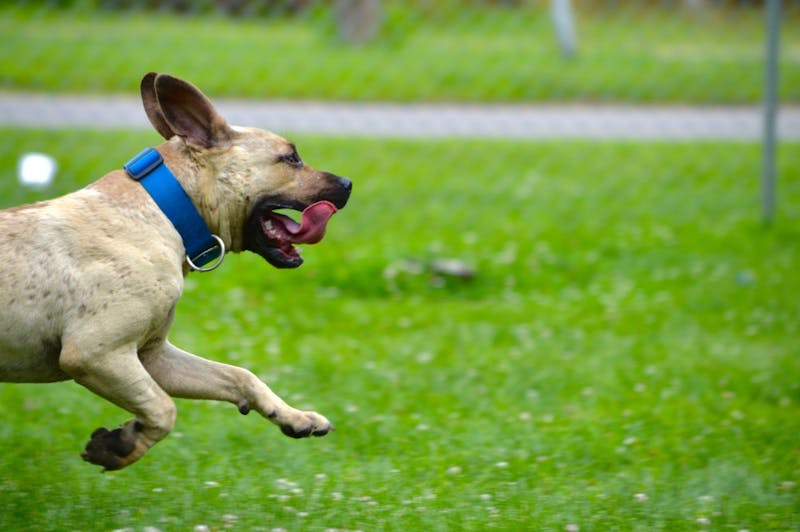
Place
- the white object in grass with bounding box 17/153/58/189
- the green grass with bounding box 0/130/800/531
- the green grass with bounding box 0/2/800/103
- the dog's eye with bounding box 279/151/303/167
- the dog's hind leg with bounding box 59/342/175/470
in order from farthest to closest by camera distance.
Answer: the green grass with bounding box 0/2/800/103, the white object in grass with bounding box 17/153/58/189, the green grass with bounding box 0/130/800/531, the dog's eye with bounding box 279/151/303/167, the dog's hind leg with bounding box 59/342/175/470

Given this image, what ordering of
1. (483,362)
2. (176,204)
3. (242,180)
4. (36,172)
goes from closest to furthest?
(176,204) < (242,180) < (483,362) < (36,172)

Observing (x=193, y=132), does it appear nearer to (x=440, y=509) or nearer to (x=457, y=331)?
(x=440, y=509)

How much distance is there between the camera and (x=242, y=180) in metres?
4.76

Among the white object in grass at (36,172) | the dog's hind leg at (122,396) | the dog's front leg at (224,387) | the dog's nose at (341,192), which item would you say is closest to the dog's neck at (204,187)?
the dog's nose at (341,192)

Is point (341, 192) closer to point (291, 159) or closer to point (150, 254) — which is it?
point (291, 159)

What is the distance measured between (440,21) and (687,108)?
3.05 meters

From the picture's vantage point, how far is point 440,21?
38.1ft

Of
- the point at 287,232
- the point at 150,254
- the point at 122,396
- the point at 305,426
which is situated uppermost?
the point at 287,232

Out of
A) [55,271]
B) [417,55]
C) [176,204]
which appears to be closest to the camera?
[55,271]

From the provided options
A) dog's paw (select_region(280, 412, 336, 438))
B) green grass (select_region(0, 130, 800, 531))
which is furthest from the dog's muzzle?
green grass (select_region(0, 130, 800, 531))

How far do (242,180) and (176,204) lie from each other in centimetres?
29

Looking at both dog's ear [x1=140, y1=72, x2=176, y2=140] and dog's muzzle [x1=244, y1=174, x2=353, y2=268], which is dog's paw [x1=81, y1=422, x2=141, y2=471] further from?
dog's ear [x1=140, y1=72, x2=176, y2=140]

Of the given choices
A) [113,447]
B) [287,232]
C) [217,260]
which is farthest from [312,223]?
[113,447]

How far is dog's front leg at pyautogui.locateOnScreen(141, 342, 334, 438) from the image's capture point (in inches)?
186
